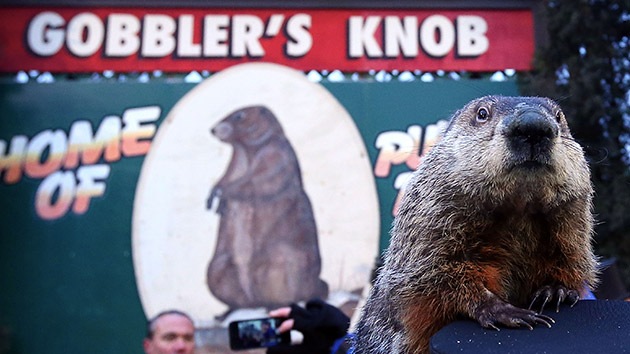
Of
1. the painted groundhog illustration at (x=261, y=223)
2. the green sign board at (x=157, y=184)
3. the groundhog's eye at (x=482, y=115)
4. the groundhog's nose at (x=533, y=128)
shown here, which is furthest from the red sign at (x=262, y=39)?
the groundhog's nose at (x=533, y=128)

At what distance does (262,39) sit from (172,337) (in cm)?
317

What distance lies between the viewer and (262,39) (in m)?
5.64

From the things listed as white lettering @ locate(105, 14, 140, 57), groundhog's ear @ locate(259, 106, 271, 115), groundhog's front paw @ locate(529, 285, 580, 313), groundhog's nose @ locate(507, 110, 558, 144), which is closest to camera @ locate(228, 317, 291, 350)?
groundhog's front paw @ locate(529, 285, 580, 313)

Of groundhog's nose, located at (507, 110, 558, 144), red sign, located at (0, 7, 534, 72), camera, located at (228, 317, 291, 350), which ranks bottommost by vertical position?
camera, located at (228, 317, 291, 350)

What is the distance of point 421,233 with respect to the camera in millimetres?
1100

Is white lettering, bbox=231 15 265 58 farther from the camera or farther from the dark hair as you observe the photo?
the camera

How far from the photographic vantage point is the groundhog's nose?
3.10ft

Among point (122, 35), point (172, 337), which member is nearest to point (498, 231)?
point (172, 337)

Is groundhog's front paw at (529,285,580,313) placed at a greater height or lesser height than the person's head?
greater

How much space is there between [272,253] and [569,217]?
172 inches

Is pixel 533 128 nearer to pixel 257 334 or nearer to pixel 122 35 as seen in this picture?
pixel 257 334

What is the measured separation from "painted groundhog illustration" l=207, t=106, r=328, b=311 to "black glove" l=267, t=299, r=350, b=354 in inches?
112

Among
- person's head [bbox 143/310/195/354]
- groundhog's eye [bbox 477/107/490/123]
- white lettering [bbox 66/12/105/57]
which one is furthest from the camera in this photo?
white lettering [bbox 66/12/105/57]

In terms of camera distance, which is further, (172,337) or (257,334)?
(172,337)
